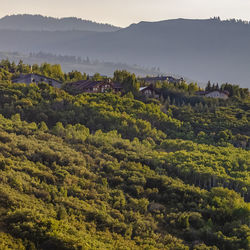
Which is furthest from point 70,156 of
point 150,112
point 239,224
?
point 150,112

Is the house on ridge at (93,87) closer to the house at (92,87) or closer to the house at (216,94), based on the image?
the house at (92,87)

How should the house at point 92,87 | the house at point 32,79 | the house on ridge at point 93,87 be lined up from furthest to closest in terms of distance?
the house at point 32,79 → the house at point 92,87 → the house on ridge at point 93,87

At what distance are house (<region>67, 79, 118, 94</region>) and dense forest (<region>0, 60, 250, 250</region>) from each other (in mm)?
22499

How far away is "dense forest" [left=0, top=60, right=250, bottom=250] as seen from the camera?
59.6 ft

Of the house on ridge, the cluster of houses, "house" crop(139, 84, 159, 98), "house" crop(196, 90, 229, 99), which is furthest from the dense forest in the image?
"house" crop(196, 90, 229, 99)

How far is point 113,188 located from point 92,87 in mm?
51830

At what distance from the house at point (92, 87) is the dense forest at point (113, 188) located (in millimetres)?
22499

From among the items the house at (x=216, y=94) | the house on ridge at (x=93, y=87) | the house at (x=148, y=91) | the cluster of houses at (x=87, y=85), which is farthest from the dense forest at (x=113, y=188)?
the house at (x=216, y=94)

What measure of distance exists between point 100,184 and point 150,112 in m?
37.1

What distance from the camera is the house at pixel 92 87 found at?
7650 cm

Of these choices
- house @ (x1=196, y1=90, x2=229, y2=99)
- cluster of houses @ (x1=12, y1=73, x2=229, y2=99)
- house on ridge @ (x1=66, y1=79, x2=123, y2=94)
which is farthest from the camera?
house @ (x1=196, y1=90, x2=229, y2=99)

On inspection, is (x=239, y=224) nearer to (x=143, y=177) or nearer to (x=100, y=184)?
(x=143, y=177)

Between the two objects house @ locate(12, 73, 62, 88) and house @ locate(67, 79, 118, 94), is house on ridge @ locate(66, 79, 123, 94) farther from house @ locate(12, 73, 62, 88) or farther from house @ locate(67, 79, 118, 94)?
house @ locate(12, 73, 62, 88)

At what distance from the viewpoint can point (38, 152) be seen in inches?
1138
